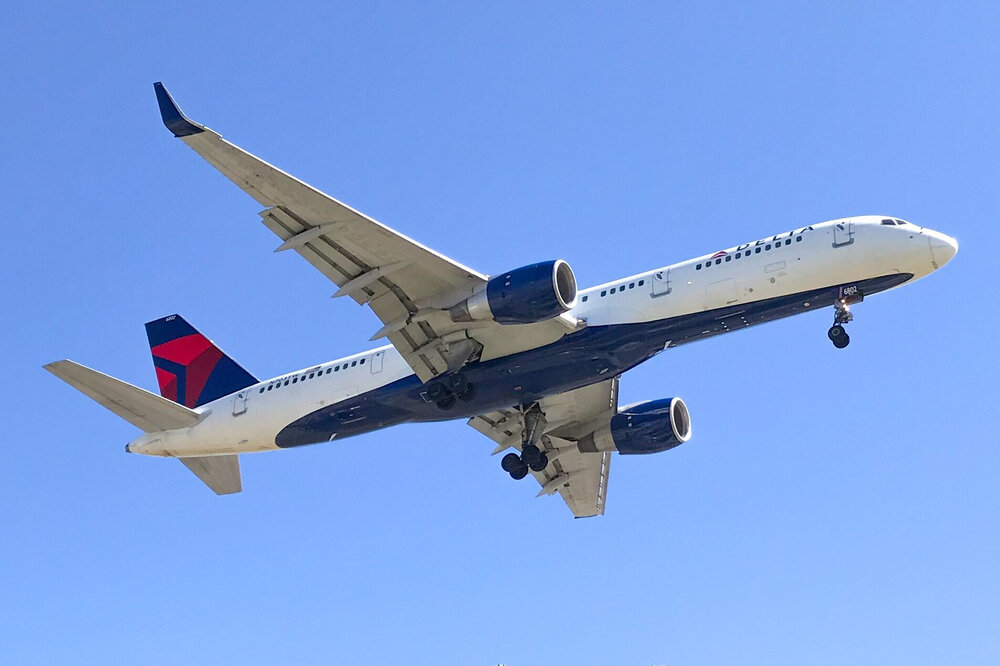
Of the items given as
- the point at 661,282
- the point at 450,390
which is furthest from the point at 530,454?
the point at 661,282

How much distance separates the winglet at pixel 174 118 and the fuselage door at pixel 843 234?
16292 mm

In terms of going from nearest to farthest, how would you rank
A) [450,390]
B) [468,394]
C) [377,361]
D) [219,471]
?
[450,390], [468,394], [377,361], [219,471]

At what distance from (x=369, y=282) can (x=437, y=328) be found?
2.62m

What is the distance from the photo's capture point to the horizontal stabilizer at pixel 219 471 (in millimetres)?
40000

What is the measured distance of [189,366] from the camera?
41.1 m

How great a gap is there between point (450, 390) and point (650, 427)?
7.81 m

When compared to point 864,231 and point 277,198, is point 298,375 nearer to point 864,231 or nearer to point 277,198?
point 277,198

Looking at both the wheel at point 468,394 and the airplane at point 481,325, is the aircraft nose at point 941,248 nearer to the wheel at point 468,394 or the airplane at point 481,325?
the airplane at point 481,325

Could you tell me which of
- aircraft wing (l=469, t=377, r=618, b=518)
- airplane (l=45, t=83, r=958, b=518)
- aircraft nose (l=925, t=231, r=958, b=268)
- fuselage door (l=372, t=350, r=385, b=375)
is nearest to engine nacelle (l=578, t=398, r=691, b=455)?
airplane (l=45, t=83, r=958, b=518)

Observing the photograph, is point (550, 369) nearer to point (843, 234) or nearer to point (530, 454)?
point (530, 454)

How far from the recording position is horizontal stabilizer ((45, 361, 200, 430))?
34.5 meters

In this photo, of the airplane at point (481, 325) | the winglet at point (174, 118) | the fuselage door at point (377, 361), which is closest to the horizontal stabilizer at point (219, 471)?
the airplane at point (481, 325)

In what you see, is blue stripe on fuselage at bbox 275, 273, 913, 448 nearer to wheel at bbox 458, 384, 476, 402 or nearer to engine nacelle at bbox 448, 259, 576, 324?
wheel at bbox 458, 384, 476, 402

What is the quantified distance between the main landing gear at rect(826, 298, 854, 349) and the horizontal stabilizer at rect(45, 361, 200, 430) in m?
19.2
